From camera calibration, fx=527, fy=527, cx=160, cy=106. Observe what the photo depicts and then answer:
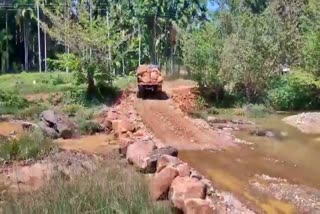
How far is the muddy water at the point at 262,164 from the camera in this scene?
27.3ft

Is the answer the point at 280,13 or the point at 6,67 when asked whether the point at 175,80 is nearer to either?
the point at 280,13

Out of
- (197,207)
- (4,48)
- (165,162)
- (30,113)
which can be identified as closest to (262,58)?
(30,113)

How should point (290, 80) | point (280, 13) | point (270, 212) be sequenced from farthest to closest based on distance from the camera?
point (280, 13) < point (290, 80) < point (270, 212)

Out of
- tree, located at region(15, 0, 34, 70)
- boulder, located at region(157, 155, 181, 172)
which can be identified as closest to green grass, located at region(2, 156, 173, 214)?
boulder, located at region(157, 155, 181, 172)

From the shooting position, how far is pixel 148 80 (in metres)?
19.5

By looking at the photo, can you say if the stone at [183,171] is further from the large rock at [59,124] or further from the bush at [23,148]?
the large rock at [59,124]

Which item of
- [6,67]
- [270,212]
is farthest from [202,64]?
[6,67]

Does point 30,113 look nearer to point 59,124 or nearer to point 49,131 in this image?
point 59,124

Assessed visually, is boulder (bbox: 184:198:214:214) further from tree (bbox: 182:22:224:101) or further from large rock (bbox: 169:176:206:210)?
tree (bbox: 182:22:224:101)

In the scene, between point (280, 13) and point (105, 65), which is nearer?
point (105, 65)

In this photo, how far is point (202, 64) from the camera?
2145 cm

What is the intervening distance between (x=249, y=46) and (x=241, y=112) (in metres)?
2.77

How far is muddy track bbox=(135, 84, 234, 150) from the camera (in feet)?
43.0

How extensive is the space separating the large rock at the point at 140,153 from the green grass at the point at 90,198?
8.46 ft
